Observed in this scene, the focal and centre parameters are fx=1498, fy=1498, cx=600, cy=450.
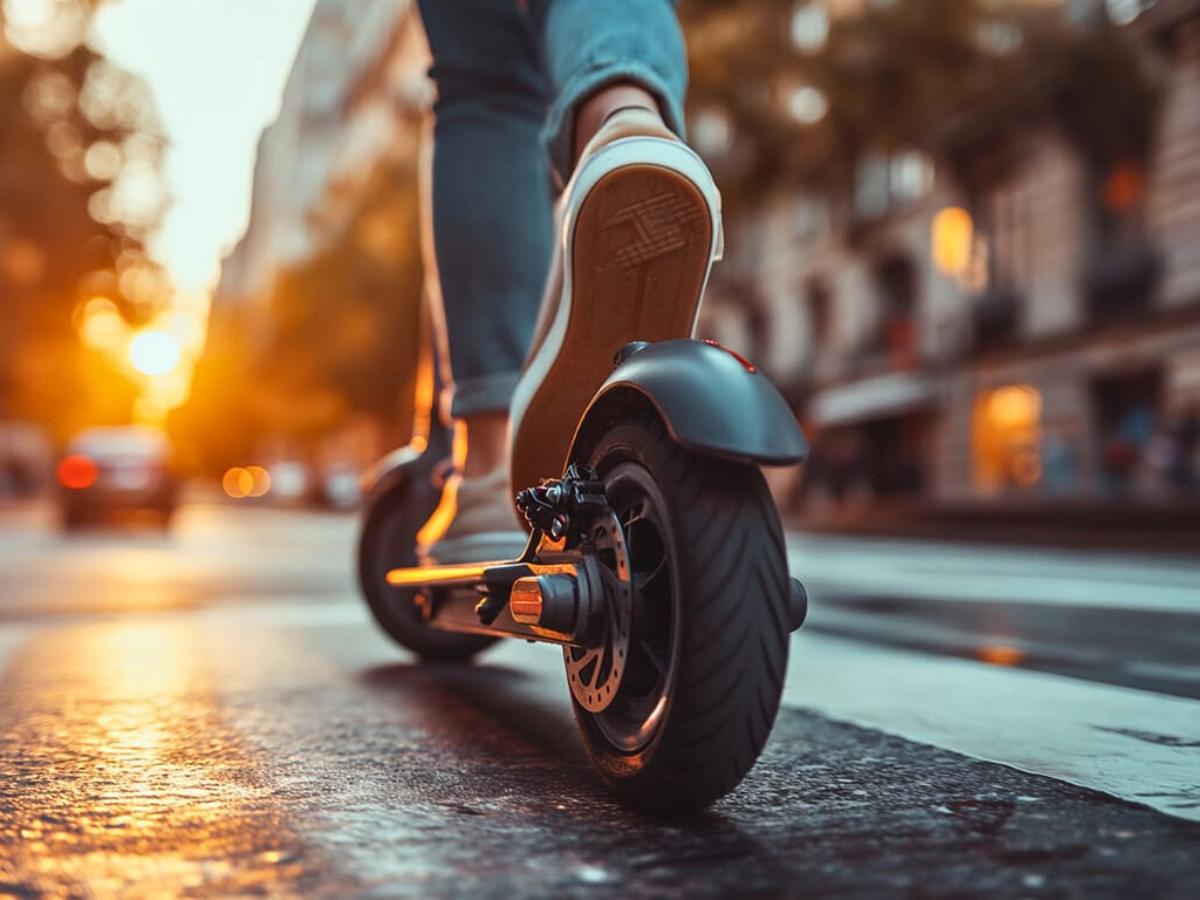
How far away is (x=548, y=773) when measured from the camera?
7.34 ft

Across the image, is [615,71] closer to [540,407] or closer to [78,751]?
[540,407]

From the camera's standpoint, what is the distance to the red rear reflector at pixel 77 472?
21.0 meters

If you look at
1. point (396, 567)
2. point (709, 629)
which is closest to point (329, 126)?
point (396, 567)

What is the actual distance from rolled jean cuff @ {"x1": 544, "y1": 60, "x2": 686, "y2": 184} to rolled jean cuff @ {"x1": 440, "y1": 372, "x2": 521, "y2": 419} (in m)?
0.58

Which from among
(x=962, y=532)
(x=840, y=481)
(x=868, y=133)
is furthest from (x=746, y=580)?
(x=840, y=481)

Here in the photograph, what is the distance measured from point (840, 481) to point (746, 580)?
26.5 meters

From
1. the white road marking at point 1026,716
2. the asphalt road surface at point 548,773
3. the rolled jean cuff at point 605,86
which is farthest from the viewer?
the rolled jean cuff at point 605,86

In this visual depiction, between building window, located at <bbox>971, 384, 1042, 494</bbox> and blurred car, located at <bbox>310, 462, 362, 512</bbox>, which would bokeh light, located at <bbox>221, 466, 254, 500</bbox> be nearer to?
blurred car, located at <bbox>310, 462, 362, 512</bbox>

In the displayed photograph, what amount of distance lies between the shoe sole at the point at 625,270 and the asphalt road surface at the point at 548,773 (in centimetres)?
62

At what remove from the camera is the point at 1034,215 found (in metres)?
23.4

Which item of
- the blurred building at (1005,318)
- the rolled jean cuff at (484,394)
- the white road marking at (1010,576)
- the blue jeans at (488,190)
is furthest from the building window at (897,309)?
the rolled jean cuff at (484,394)

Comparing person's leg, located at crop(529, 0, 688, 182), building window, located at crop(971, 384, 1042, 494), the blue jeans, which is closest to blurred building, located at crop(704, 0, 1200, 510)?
building window, located at crop(971, 384, 1042, 494)

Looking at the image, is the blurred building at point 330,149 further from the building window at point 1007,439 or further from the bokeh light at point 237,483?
the building window at point 1007,439

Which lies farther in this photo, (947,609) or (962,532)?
(962,532)
